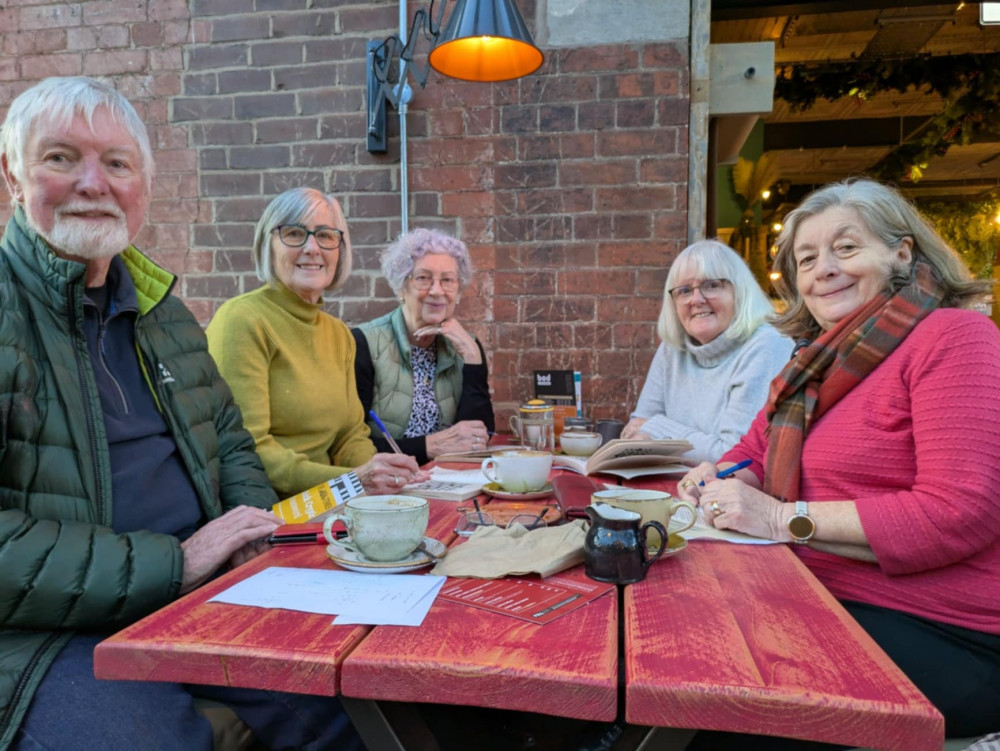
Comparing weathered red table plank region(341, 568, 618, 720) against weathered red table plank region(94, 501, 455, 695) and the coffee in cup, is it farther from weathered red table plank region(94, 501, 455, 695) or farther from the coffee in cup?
the coffee in cup

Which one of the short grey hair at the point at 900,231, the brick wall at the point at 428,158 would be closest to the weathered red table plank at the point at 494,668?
the short grey hair at the point at 900,231

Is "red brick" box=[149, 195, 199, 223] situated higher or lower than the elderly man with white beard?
higher

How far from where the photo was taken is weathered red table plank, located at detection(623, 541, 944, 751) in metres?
0.66

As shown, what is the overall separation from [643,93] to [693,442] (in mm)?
1620

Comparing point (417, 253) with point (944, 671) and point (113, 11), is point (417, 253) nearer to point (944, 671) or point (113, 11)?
point (113, 11)

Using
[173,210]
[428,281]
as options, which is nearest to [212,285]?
[173,210]

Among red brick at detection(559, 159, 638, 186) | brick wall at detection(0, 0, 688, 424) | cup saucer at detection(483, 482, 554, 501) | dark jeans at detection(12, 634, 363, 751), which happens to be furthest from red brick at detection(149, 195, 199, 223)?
dark jeans at detection(12, 634, 363, 751)

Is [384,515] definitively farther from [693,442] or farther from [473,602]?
[693,442]

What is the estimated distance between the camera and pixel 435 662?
738 millimetres

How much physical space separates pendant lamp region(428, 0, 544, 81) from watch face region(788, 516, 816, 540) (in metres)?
1.73

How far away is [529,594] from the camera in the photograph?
3.08 ft

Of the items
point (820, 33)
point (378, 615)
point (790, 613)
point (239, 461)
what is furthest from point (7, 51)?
point (820, 33)

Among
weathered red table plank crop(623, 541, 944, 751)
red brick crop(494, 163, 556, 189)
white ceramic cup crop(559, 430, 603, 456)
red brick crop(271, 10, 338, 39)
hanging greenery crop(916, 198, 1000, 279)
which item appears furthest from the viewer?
hanging greenery crop(916, 198, 1000, 279)

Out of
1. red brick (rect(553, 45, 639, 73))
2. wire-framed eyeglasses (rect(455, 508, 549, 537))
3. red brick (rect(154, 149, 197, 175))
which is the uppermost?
red brick (rect(553, 45, 639, 73))
